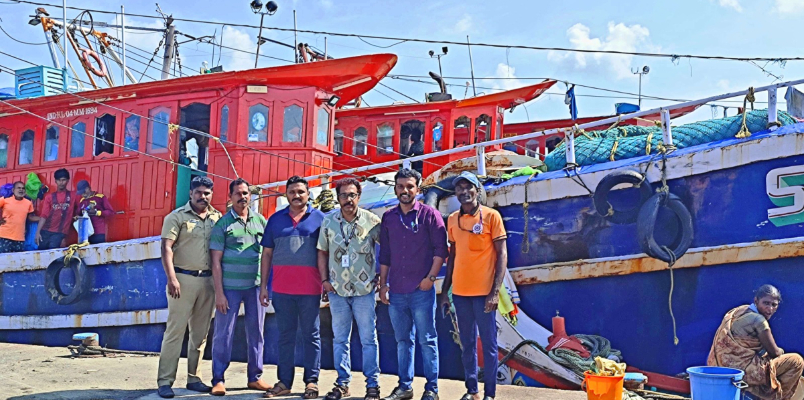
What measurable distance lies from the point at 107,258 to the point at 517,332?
518 cm

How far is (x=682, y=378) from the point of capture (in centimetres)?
588

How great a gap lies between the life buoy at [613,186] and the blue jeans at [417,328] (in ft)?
6.85

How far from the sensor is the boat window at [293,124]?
884 cm

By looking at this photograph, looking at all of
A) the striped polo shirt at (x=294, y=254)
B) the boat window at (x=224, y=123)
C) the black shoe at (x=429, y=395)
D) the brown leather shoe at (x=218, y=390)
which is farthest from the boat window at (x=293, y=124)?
the black shoe at (x=429, y=395)

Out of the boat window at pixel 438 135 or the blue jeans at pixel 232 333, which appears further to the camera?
the boat window at pixel 438 135

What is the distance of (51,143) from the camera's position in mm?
10172

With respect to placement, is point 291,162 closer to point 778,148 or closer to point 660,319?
point 660,319

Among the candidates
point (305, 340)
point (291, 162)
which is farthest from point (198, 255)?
point (291, 162)

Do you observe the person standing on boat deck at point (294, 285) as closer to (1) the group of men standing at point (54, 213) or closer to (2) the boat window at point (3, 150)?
(1) the group of men standing at point (54, 213)

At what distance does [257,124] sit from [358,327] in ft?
14.6

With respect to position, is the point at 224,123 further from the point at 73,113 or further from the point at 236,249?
the point at 236,249

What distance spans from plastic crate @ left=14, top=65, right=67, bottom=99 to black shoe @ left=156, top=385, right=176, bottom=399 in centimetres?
660

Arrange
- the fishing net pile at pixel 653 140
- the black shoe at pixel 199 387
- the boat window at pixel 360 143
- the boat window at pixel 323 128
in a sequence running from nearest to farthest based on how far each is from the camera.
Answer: the black shoe at pixel 199 387 < the fishing net pile at pixel 653 140 < the boat window at pixel 323 128 < the boat window at pixel 360 143

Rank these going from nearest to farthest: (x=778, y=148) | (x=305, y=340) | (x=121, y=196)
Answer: (x=305, y=340) → (x=778, y=148) → (x=121, y=196)
